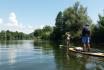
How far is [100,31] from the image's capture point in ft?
209

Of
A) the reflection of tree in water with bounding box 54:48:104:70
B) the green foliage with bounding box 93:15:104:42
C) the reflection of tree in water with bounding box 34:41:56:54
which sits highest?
the green foliage with bounding box 93:15:104:42

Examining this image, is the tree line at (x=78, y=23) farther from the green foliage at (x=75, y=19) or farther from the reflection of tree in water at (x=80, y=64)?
the reflection of tree in water at (x=80, y=64)

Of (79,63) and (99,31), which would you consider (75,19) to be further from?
(79,63)

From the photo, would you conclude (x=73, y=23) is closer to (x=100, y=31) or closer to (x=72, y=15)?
(x=72, y=15)

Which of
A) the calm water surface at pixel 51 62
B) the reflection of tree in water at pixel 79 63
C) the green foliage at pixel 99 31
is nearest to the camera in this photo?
the reflection of tree in water at pixel 79 63

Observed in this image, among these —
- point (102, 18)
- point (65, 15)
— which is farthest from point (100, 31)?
point (65, 15)

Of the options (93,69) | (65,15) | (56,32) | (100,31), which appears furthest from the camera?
(56,32)

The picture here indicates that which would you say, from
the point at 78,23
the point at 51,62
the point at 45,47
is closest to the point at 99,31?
the point at 78,23

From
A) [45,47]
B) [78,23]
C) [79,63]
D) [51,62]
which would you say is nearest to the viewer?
[79,63]

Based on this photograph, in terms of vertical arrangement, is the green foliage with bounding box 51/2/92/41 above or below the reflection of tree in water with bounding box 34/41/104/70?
above

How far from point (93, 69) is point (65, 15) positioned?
6701cm

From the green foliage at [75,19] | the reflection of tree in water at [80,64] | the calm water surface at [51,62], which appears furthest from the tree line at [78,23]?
the reflection of tree in water at [80,64]

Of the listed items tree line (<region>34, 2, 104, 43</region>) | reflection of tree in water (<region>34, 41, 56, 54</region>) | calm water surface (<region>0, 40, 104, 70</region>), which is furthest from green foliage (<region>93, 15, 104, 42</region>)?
calm water surface (<region>0, 40, 104, 70</region>)

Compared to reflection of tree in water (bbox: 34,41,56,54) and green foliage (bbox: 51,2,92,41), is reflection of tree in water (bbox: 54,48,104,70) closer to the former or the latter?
reflection of tree in water (bbox: 34,41,56,54)
